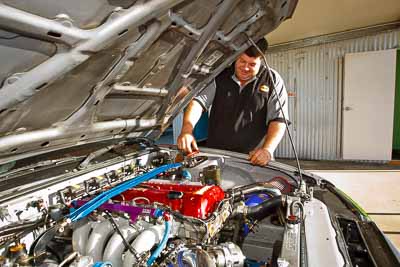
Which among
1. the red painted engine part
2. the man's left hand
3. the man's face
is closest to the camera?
the red painted engine part

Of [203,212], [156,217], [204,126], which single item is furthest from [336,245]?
[204,126]

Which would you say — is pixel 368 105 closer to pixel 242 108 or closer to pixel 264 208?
pixel 242 108

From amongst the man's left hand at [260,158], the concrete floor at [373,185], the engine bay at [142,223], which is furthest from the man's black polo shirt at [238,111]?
the concrete floor at [373,185]

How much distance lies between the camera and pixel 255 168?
1803 millimetres

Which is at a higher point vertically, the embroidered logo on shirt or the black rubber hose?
the embroidered logo on shirt

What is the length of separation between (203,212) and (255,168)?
78 cm

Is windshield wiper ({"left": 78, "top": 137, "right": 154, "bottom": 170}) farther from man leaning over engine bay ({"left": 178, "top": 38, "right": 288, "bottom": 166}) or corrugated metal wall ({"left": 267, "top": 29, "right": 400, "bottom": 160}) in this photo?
corrugated metal wall ({"left": 267, "top": 29, "right": 400, "bottom": 160})

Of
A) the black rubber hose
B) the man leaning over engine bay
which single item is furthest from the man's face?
the black rubber hose

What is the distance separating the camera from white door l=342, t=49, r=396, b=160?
5.23 metres

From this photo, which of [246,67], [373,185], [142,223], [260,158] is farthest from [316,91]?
[142,223]

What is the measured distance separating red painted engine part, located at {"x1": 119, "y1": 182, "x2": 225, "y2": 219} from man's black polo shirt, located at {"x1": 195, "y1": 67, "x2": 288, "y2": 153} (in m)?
1.07

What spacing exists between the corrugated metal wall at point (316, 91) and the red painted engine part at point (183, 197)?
5126 mm

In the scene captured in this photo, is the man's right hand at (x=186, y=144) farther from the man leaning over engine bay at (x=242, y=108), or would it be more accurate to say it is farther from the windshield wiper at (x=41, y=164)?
the windshield wiper at (x=41, y=164)

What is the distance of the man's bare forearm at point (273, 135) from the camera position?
194 centimetres
